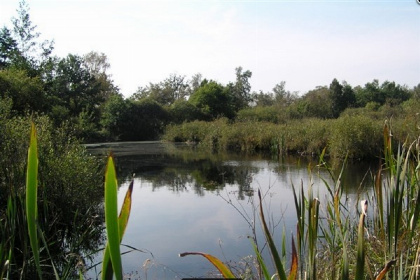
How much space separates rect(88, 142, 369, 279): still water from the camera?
5.48m

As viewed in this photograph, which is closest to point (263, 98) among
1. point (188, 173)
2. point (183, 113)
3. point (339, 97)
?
point (339, 97)

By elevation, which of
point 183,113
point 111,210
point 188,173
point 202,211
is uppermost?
point 183,113

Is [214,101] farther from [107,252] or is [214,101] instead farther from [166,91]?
[107,252]

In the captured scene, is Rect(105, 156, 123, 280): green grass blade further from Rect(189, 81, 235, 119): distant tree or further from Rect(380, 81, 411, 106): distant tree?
Rect(380, 81, 411, 106): distant tree

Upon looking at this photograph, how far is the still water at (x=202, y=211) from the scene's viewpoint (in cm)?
548

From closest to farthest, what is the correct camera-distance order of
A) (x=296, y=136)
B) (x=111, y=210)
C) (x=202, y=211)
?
(x=111, y=210) → (x=202, y=211) → (x=296, y=136)

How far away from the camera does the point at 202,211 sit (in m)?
9.08

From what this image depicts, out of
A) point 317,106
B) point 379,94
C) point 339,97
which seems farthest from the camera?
point 379,94

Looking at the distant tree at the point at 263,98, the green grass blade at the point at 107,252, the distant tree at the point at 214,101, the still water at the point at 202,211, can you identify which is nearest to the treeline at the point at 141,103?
the distant tree at the point at 214,101

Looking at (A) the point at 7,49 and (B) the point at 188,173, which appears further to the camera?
(A) the point at 7,49

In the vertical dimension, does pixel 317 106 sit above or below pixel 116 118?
above

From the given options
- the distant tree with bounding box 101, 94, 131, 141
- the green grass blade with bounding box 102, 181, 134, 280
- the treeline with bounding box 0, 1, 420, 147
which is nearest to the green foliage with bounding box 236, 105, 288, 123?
the treeline with bounding box 0, 1, 420, 147

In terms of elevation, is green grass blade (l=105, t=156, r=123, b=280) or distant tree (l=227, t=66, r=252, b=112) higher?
distant tree (l=227, t=66, r=252, b=112)

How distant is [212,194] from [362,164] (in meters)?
7.75
